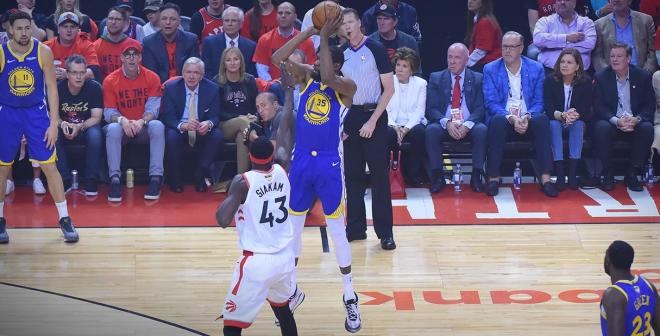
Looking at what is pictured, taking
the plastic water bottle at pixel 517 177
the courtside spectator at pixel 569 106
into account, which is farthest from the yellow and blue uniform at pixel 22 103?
the courtside spectator at pixel 569 106

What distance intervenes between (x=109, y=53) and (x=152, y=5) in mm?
919

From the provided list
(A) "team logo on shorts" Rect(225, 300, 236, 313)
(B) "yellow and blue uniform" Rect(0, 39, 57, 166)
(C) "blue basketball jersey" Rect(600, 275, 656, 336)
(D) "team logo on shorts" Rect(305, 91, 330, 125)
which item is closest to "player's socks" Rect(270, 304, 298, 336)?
(A) "team logo on shorts" Rect(225, 300, 236, 313)

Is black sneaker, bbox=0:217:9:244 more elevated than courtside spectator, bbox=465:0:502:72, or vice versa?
courtside spectator, bbox=465:0:502:72

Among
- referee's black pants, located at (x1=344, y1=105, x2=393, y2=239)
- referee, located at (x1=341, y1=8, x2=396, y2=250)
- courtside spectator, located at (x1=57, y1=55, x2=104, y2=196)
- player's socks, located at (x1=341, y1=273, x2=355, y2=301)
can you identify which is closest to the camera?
player's socks, located at (x1=341, y1=273, x2=355, y2=301)

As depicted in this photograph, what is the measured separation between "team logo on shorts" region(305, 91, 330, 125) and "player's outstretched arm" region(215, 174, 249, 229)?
141 cm

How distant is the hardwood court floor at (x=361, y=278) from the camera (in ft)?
25.4

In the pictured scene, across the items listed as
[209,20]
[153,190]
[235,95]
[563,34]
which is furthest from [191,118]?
[563,34]

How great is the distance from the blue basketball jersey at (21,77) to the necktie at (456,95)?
12.6 ft

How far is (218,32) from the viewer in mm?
11992

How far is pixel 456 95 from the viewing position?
11.1m

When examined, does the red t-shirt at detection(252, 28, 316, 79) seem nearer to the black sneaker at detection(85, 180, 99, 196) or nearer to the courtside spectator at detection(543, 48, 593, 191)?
the black sneaker at detection(85, 180, 99, 196)

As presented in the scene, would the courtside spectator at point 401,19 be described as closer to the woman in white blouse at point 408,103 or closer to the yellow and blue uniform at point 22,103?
the woman in white blouse at point 408,103

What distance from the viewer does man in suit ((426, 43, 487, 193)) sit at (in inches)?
428

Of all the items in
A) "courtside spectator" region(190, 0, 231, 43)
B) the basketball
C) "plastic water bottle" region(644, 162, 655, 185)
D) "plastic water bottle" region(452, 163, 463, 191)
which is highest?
the basketball
